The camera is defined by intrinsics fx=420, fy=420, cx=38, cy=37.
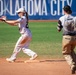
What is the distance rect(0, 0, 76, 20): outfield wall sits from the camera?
1309 inches

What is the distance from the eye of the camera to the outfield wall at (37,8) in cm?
3325

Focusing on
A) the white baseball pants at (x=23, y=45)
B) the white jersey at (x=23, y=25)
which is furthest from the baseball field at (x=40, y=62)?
the white jersey at (x=23, y=25)

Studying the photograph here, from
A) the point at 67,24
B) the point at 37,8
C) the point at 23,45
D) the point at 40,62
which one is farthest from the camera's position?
the point at 37,8

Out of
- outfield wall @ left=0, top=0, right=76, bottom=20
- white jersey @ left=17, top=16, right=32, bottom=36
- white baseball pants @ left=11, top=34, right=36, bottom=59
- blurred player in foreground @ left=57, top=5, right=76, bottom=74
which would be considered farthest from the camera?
outfield wall @ left=0, top=0, right=76, bottom=20

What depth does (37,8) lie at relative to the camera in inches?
1319

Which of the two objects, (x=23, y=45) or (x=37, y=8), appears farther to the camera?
(x=37, y=8)

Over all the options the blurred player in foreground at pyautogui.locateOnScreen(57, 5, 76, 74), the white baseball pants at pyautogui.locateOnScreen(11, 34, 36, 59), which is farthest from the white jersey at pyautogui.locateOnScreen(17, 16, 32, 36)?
the blurred player in foreground at pyautogui.locateOnScreen(57, 5, 76, 74)

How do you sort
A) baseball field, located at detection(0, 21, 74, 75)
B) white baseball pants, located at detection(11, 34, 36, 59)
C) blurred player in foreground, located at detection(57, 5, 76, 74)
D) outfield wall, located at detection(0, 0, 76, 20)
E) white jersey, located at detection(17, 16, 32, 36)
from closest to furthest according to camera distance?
1. blurred player in foreground, located at detection(57, 5, 76, 74)
2. baseball field, located at detection(0, 21, 74, 75)
3. white jersey, located at detection(17, 16, 32, 36)
4. white baseball pants, located at detection(11, 34, 36, 59)
5. outfield wall, located at detection(0, 0, 76, 20)

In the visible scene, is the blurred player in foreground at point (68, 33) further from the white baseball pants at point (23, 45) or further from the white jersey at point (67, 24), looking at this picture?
the white baseball pants at point (23, 45)

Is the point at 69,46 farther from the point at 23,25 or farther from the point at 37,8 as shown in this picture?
the point at 37,8

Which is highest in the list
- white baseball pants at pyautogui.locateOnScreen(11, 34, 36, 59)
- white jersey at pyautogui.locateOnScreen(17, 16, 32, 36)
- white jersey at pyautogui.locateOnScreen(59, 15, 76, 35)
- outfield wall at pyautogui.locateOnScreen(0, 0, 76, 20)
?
white jersey at pyautogui.locateOnScreen(59, 15, 76, 35)

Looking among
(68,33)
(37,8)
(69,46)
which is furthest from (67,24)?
(37,8)

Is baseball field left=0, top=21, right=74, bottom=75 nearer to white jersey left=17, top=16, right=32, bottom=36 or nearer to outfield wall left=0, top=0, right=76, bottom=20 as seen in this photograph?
white jersey left=17, top=16, right=32, bottom=36

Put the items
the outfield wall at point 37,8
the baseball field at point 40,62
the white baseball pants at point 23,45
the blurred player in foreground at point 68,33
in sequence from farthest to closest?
the outfield wall at point 37,8
the white baseball pants at point 23,45
the baseball field at point 40,62
the blurred player in foreground at point 68,33
